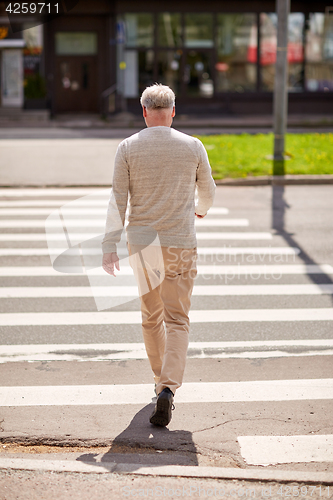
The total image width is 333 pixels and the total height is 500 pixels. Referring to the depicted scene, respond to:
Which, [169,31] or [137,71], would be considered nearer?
[169,31]

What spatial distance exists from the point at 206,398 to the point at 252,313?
6.26ft

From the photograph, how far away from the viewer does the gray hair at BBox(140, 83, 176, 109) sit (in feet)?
12.7

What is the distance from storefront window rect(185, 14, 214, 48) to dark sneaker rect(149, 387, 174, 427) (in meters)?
26.6

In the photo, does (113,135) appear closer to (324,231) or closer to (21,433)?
(324,231)

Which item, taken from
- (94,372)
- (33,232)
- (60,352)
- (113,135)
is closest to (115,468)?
(94,372)

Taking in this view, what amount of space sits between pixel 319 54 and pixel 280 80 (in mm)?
15938

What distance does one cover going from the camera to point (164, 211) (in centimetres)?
396

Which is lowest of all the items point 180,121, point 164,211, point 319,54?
point 164,211

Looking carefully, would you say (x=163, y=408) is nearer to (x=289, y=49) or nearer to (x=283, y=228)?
(x=283, y=228)

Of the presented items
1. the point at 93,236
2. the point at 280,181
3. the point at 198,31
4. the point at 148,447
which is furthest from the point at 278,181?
the point at 198,31

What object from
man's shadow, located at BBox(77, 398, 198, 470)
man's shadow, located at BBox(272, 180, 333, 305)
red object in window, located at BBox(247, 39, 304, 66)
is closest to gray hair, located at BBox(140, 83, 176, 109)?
man's shadow, located at BBox(77, 398, 198, 470)

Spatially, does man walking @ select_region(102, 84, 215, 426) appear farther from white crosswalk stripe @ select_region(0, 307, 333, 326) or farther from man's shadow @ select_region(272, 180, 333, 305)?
man's shadow @ select_region(272, 180, 333, 305)

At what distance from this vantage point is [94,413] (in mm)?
4332

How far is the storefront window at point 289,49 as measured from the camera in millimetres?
28922
